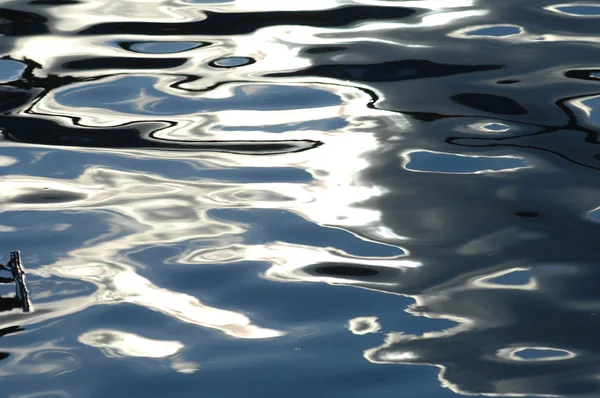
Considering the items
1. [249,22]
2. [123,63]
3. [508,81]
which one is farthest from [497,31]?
[123,63]

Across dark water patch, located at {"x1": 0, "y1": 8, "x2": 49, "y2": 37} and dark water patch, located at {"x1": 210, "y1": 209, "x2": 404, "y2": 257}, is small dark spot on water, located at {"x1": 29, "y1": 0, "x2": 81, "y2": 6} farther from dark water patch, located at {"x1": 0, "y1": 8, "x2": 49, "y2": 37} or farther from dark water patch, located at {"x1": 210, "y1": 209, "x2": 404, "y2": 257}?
dark water patch, located at {"x1": 210, "y1": 209, "x2": 404, "y2": 257}

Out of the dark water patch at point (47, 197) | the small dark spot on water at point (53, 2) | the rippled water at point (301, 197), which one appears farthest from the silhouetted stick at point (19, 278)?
the small dark spot on water at point (53, 2)

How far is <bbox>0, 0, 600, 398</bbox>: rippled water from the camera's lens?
1779 mm

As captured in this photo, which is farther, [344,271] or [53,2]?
[53,2]

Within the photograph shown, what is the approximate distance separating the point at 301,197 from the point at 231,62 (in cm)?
89

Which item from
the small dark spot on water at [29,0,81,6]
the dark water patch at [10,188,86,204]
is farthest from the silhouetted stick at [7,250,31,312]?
the small dark spot on water at [29,0,81,6]

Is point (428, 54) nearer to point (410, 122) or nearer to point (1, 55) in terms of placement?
point (410, 122)

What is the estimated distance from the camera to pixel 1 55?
10.3 ft

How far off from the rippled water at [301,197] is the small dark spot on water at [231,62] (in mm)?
11

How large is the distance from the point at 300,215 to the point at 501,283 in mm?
486

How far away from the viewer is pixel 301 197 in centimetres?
234

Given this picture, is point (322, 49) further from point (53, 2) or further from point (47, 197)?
point (47, 197)

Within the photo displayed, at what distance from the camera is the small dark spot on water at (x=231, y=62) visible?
3.07m

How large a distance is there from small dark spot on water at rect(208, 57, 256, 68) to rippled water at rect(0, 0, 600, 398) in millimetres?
11
